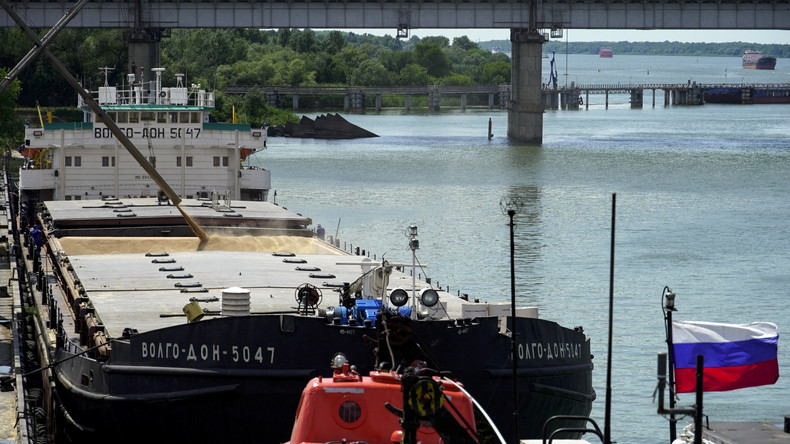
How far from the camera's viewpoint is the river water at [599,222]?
120 feet

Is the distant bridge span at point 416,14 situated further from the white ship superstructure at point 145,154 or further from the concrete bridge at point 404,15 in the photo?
the white ship superstructure at point 145,154

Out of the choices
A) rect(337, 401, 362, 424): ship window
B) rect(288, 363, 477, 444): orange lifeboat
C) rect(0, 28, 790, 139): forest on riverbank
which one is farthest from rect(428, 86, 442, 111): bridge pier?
rect(337, 401, 362, 424): ship window

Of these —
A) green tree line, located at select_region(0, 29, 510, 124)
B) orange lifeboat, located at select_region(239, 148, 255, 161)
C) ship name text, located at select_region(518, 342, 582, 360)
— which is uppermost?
green tree line, located at select_region(0, 29, 510, 124)

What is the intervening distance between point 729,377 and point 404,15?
87533 mm

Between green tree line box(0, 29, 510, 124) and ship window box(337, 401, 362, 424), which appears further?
green tree line box(0, 29, 510, 124)

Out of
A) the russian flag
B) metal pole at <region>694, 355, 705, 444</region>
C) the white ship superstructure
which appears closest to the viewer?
metal pole at <region>694, 355, 705, 444</region>

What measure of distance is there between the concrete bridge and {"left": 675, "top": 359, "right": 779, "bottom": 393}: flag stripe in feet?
281

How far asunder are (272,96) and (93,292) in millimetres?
144588

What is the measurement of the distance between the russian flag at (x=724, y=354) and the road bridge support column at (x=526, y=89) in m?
93.8

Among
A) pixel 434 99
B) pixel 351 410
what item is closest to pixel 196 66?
pixel 434 99

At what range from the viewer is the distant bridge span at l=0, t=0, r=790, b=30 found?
10231cm

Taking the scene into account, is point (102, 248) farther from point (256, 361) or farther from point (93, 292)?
point (256, 361)

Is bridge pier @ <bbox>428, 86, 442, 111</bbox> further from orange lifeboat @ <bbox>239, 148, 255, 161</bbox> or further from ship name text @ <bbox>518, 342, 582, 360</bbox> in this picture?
ship name text @ <bbox>518, 342, 582, 360</bbox>

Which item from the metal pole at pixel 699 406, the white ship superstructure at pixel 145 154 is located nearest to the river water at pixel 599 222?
the white ship superstructure at pixel 145 154
